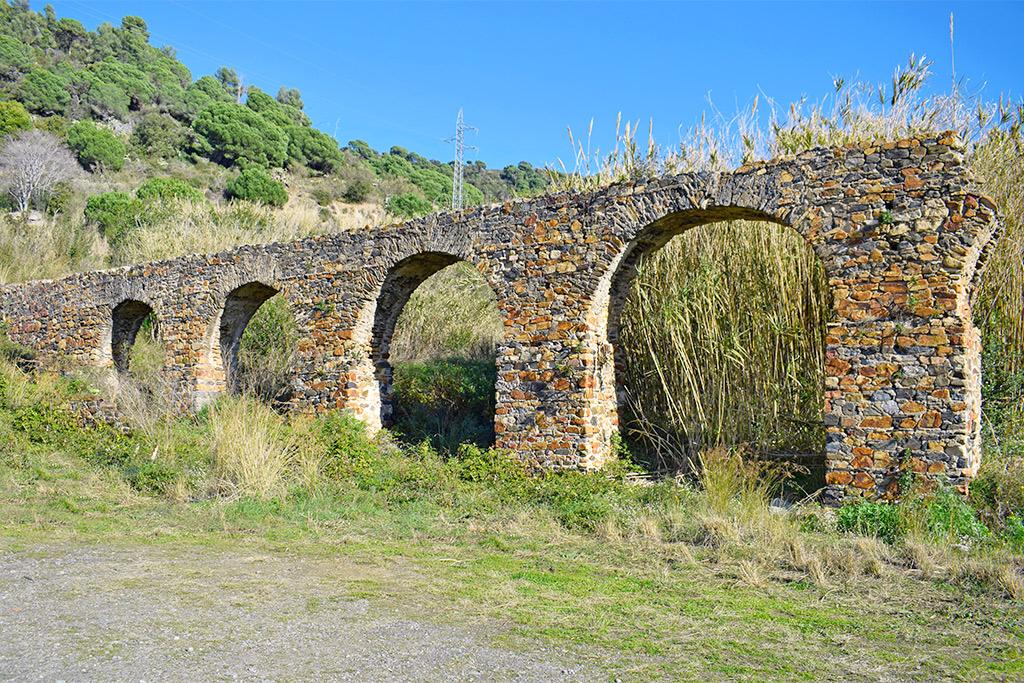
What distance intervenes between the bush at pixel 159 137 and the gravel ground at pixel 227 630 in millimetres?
36409

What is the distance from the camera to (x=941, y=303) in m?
6.74

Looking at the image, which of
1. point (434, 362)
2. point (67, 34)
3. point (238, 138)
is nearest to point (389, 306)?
point (434, 362)

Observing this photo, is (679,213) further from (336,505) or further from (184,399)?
(184,399)

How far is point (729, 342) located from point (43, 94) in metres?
39.6

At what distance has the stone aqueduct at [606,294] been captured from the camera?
6773 millimetres

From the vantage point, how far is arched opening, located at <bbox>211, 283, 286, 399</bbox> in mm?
12555

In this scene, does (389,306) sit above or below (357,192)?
below

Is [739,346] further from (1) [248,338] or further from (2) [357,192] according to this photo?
(2) [357,192]

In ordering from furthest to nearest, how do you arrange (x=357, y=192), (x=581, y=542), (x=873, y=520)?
1. (x=357, y=192)
2. (x=581, y=542)
3. (x=873, y=520)

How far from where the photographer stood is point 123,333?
1465 centimetres

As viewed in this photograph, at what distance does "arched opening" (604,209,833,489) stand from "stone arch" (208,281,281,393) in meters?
6.03

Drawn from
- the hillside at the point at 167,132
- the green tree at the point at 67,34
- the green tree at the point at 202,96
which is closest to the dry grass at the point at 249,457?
the hillside at the point at 167,132

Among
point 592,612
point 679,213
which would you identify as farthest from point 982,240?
point 592,612

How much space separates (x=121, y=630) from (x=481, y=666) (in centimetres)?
194
